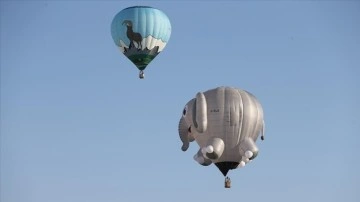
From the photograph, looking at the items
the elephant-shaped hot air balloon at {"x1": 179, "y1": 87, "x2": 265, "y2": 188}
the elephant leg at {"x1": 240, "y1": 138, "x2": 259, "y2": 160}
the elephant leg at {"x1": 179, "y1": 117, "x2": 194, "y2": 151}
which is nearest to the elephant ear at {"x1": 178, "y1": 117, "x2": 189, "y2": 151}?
the elephant leg at {"x1": 179, "y1": 117, "x2": 194, "y2": 151}

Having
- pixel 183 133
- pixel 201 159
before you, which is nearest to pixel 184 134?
pixel 183 133

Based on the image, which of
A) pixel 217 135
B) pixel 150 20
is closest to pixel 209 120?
pixel 217 135

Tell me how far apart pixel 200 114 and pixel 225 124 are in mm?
1354

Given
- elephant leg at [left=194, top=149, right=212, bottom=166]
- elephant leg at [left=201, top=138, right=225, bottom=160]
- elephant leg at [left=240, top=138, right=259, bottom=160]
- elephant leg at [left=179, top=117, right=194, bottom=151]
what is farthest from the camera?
elephant leg at [left=179, top=117, right=194, bottom=151]

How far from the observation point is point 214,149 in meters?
55.8

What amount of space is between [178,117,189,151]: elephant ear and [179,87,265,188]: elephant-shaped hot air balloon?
0.75m

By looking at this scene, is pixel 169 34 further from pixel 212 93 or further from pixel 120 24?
pixel 212 93

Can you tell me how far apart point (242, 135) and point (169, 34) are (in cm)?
947

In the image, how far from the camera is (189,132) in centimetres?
5772

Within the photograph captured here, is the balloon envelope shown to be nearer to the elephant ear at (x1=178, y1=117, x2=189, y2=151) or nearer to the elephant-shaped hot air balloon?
the elephant ear at (x1=178, y1=117, x2=189, y2=151)

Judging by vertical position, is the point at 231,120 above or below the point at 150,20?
below

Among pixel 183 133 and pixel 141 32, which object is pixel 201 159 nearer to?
pixel 183 133

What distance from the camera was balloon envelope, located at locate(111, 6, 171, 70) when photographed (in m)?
→ 61.9

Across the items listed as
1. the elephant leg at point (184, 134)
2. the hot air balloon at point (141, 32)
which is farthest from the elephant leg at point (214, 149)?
the hot air balloon at point (141, 32)
